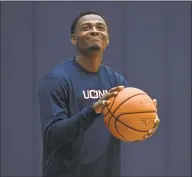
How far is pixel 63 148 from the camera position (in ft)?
6.08

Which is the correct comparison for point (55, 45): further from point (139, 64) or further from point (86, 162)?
point (86, 162)

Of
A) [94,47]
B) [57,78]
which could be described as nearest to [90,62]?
[94,47]

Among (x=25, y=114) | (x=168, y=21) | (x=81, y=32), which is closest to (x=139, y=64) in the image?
(x=168, y=21)

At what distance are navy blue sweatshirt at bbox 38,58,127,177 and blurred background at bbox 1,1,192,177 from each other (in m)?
1.76

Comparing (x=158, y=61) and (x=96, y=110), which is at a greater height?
(x=158, y=61)

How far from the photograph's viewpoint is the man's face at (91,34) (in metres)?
1.90

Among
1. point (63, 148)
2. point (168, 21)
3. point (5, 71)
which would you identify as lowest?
point (63, 148)

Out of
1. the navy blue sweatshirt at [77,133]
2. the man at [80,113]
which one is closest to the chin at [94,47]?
the man at [80,113]

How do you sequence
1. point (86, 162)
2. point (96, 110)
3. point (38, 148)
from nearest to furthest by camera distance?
point (96, 110)
point (86, 162)
point (38, 148)

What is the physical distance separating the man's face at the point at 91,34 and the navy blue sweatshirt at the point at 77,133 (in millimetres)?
111

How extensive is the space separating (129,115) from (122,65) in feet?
6.33

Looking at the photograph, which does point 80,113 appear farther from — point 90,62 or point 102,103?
point 90,62

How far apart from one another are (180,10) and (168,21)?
0.47ft

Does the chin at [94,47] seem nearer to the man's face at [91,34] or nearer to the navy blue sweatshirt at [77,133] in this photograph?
the man's face at [91,34]
